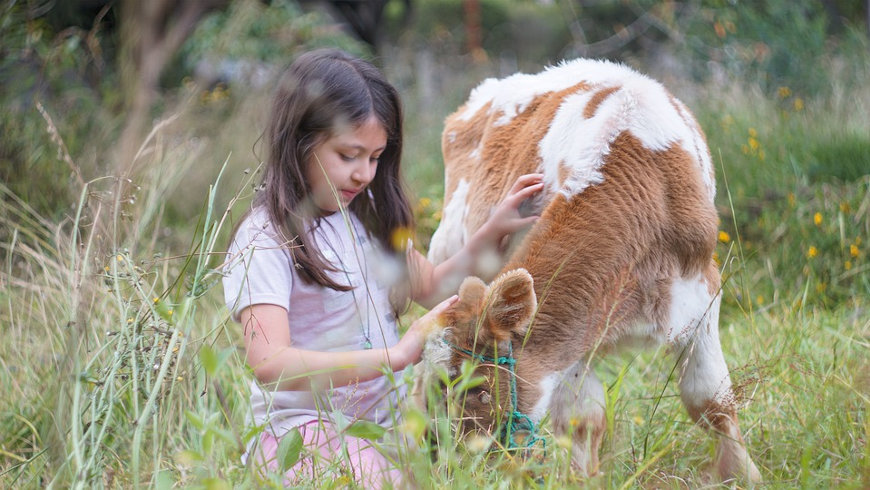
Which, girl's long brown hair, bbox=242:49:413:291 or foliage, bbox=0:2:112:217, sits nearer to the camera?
girl's long brown hair, bbox=242:49:413:291

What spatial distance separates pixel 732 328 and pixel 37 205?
4.24 meters

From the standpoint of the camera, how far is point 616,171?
8.92 feet

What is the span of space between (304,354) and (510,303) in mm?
709

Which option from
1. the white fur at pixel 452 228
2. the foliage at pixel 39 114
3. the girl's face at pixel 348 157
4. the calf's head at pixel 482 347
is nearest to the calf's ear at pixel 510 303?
the calf's head at pixel 482 347

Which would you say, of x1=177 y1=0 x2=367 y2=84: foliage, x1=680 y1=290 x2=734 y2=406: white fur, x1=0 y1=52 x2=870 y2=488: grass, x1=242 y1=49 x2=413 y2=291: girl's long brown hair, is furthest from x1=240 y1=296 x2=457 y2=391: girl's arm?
x1=177 y1=0 x2=367 y2=84: foliage

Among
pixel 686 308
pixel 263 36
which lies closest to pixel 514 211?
pixel 686 308

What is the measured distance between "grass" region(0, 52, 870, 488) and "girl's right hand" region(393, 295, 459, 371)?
27 cm

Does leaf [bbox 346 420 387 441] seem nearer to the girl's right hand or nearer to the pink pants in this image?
the pink pants

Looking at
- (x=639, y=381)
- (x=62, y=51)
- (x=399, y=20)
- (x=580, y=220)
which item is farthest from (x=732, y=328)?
(x=399, y=20)

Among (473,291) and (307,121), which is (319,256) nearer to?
(307,121)

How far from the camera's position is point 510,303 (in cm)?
240

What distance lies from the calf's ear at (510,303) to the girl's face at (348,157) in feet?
2.46

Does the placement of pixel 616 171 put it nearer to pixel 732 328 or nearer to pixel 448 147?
pixel 448 147

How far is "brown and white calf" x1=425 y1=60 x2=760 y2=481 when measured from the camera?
248cm
